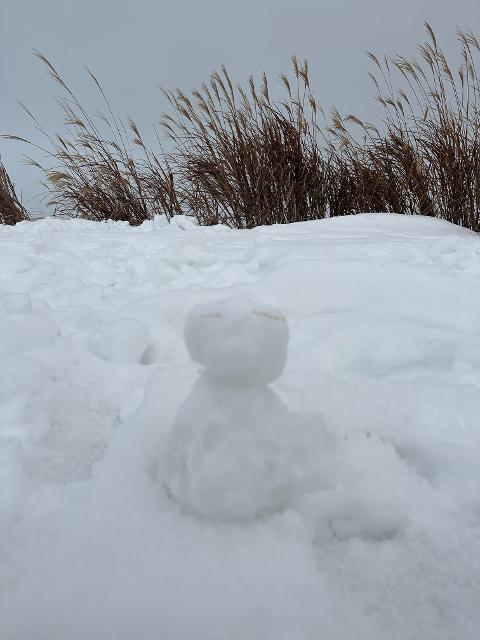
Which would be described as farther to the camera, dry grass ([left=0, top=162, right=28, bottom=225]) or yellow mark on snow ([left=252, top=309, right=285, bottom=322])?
dry grass ([left=0, top=162, right=28, bottom=225])

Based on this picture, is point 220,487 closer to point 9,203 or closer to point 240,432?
point 240,432

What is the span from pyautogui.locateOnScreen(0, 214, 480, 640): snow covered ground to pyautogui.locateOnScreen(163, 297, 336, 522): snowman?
0.07ft

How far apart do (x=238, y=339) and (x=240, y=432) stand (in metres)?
0.09

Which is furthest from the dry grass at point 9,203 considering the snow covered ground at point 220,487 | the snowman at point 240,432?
the snowman at point 240,432

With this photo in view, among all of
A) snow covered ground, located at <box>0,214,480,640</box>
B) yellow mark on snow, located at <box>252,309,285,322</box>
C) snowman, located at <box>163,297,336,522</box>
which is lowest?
snow covered ground, located at <box>0,214,480,640</box>

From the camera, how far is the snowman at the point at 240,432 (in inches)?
18.4

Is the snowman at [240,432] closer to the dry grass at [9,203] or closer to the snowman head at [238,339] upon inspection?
the snowman head at [238,339]

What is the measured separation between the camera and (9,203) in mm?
4699

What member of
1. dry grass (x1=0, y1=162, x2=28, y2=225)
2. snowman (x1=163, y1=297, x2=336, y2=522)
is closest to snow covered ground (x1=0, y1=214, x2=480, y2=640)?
snowman (x1=163, y1=297, x2=336, y2=522)

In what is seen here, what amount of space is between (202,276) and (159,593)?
1.06 metres

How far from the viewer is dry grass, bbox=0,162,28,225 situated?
15.4ft

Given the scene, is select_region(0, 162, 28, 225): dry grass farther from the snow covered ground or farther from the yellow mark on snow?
the yellow mark on snow

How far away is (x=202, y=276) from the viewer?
4.68 ft

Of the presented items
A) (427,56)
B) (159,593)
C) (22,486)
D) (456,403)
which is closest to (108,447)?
(22,486)
